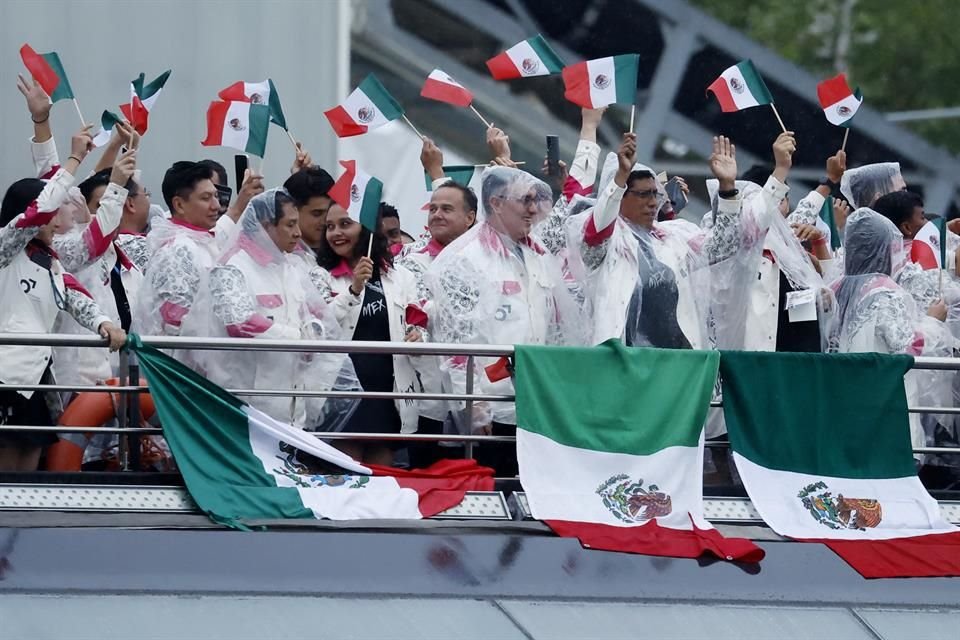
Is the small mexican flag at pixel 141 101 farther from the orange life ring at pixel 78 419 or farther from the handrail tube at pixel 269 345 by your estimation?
the handrail tube at pixel 269 345

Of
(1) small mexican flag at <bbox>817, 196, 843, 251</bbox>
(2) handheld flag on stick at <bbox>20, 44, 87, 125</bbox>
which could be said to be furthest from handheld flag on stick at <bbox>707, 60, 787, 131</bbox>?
(2) handheld flag on stick at <bbox>20, 44, 87, 125</bbox>

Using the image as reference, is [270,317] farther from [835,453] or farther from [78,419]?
[835,453]

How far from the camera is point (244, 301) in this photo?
673 centimetres

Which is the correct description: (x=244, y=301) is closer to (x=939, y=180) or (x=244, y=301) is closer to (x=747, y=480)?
(x=747, y=480)

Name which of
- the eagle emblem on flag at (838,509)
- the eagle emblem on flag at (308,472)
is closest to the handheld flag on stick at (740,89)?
the eagle emblem on flag at (838,509)

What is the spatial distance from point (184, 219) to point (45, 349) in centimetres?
93

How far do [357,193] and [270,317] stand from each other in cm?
72

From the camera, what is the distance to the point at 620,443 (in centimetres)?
670

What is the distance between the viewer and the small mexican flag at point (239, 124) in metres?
7.93

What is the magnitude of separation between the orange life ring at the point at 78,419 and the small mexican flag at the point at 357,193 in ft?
3.87

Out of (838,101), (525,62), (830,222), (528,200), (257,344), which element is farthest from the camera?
(830,222)

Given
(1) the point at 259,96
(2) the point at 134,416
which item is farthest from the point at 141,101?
(2) the point at 134,416

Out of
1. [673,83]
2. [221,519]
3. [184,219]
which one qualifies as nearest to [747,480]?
[221,519]

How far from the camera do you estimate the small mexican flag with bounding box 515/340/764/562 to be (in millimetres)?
6582
